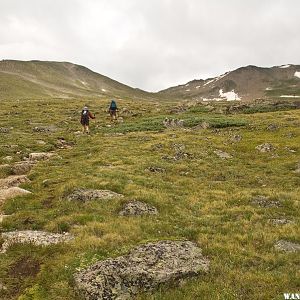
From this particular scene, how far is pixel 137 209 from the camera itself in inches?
882

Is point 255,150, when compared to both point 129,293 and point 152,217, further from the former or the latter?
point 129,293

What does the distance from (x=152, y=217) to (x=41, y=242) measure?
19.7 ft

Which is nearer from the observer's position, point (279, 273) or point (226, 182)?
point (279, 273)

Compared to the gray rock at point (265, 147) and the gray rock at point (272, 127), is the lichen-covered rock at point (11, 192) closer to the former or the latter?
the gray rock at point (265, 147)

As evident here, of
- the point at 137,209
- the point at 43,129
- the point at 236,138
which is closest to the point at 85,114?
the point at 43,129

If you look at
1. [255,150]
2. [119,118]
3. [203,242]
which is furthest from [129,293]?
[119,118]

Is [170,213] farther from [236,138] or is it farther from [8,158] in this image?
[236,138]

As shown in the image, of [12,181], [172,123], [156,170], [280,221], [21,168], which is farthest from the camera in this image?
[172,123]

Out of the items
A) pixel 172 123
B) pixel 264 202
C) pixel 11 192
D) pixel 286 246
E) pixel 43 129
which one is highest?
pixel 172 123

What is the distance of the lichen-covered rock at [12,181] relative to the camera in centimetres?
2755

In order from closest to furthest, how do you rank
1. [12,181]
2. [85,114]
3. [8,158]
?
[12,181]
[8,158]
[85,114]

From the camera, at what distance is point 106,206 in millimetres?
22688

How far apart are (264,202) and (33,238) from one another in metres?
13.7

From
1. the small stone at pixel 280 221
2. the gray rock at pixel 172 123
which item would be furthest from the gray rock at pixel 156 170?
the gray rock at pixel 172 123
